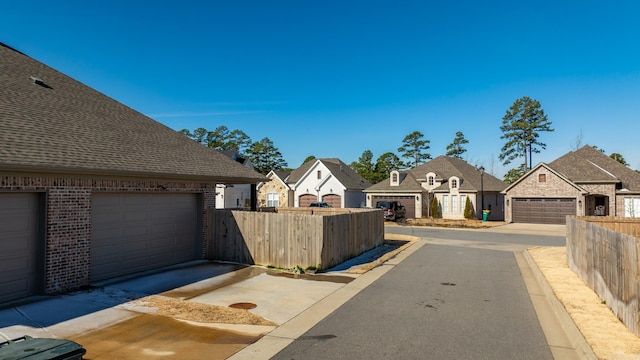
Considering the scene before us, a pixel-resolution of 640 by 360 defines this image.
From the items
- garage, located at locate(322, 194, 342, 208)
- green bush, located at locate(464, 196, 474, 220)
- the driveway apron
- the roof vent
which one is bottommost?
the driveway apron

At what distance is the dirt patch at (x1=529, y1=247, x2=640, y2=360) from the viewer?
6.34 metres

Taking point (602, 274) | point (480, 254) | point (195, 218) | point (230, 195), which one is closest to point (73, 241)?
point (195, 218)

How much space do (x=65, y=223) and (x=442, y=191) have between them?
3598 cm

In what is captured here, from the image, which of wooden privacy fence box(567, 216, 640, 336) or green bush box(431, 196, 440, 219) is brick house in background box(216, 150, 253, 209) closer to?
green bush box(431, 196, 440, 219)

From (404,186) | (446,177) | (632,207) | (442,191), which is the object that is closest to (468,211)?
(442,191)

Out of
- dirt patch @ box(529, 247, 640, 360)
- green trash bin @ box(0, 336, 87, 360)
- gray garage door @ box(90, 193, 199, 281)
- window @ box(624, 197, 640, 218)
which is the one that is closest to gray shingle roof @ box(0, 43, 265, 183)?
gray garage door @ box(90, 193, 199, 281)

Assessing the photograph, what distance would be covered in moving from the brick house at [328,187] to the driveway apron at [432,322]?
101 feet

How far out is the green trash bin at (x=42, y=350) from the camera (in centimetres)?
446

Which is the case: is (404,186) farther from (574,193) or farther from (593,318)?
(593,318)

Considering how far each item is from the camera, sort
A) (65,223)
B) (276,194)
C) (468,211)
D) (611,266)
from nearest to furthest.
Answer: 1. (611,266)
2. (65,223)
3. (468,211)
4. (276,194)

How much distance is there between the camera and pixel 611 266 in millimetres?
8695

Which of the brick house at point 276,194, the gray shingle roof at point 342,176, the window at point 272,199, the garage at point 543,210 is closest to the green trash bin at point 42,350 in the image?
the garage at point 543,210

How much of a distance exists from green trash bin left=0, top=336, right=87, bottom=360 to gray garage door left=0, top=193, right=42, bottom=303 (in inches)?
198

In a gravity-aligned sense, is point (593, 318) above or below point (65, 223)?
below
